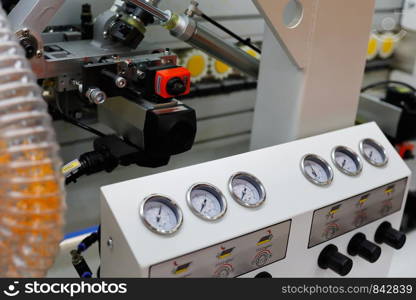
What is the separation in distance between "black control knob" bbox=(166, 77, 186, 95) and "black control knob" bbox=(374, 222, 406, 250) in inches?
25.7

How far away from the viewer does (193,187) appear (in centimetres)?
108

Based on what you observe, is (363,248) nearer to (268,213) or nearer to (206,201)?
(268,213)

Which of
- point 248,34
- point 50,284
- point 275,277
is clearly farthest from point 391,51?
point 50,284

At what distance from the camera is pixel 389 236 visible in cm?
136

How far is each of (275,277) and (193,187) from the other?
0.29m

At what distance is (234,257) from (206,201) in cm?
13

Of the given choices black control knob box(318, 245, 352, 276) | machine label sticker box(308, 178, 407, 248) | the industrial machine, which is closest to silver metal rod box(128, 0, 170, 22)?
the industrial machine

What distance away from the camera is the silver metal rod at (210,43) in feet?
4.22

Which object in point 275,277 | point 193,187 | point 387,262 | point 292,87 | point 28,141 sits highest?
point 28,141

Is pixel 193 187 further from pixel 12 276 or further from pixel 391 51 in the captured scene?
pixel 391 51

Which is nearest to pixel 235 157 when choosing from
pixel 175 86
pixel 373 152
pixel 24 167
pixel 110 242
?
pixel 175 86

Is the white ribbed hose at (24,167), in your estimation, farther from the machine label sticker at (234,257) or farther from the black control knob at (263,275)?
the black control knob at (263,275)

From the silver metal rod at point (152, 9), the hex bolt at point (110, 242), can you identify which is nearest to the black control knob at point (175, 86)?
the silver metal rod at point (152, 9)

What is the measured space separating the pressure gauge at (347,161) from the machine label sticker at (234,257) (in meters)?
0.25
